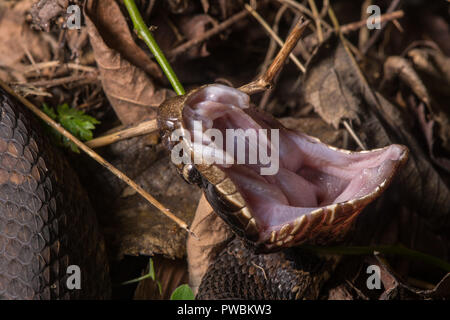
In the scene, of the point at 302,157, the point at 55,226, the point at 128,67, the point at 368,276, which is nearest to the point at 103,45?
the point at 128,67

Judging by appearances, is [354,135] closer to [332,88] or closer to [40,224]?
[332,88]

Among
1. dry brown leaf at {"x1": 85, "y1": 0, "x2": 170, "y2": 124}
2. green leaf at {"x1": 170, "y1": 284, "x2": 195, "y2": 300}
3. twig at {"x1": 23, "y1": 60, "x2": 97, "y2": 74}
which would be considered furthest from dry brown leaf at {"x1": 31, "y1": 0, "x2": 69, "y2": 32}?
green leaf at {"x1": 170, "y1": 284, "x2": 195, "y2": 300}

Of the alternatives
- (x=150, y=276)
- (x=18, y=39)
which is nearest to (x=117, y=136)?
(x=150, y=276)
